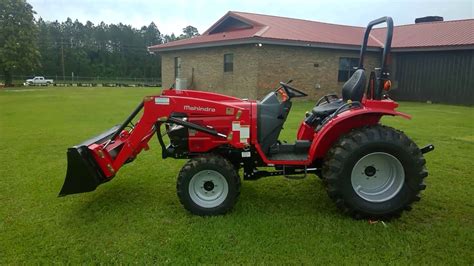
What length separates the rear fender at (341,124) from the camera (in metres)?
3.78

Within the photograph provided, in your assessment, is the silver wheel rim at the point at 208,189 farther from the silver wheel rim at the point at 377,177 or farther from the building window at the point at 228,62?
the building window at the point at 228,62

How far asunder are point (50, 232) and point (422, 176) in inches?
145

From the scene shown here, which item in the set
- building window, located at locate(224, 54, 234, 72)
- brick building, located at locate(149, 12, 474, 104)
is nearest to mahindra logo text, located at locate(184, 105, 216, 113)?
brick building, located at locate(149, 12, 474, 104)

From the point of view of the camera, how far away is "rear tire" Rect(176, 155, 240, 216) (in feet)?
12.6

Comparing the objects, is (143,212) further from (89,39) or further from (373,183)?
(89,39)

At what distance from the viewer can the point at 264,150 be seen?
4.19m

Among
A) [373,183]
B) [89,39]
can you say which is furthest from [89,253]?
[89,39]

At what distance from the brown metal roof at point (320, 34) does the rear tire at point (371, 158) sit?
14395 millimetres

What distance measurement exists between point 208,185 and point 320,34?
1844cm

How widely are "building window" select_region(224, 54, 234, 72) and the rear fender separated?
16211 mm

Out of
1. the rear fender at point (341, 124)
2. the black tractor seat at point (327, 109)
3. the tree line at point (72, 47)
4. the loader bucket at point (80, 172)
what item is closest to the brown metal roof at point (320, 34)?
the black tractor seat at point (327, 109)

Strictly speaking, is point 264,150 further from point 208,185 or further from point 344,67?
point 344,67

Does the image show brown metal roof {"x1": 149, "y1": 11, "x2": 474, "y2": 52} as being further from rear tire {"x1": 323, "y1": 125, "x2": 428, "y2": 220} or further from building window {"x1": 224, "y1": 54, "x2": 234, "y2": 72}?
rear tire {"x1": 323, "y1": 125, "x2": 428, "y2": 220}

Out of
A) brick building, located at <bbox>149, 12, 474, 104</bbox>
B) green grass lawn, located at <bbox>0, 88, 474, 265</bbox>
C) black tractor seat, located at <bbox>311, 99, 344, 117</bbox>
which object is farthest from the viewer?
brick building, located at <bbox>149, 12, 474, 104</bbox>
